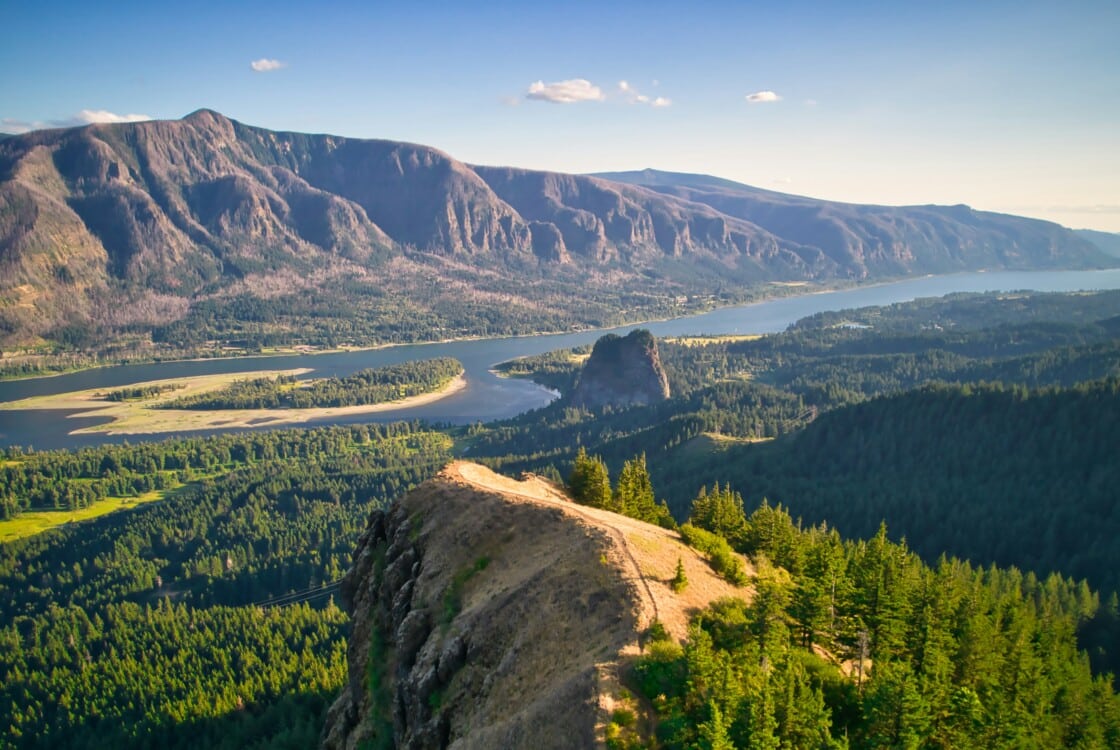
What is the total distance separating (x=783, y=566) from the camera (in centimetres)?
6931

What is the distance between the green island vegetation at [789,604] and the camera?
40.9 meters

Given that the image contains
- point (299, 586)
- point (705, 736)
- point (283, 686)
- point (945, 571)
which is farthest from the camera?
point (299, 586)

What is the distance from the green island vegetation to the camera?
40938 mm

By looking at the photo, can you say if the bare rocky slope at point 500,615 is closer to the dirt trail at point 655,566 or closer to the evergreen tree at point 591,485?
the dirt trail at point 655,566

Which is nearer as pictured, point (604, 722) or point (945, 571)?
point (604, 722)

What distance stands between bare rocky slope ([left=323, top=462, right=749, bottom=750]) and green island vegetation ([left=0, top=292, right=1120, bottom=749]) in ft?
8.46

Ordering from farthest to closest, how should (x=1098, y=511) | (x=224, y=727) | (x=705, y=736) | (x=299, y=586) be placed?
1. (x=299, y=586)
2. (x=1098, y=511)
3. (x=224, y=727)
4. (x=705, y=736)

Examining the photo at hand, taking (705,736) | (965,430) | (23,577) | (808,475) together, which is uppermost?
(705,736)

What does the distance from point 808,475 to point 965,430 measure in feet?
117

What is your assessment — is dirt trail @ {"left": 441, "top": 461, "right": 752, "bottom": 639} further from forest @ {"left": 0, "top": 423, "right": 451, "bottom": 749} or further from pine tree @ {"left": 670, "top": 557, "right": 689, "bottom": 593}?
forest @ {"left": 0, "top": 423, "right": 451, "bottom": 749}

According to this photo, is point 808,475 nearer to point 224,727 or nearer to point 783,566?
point 783,566

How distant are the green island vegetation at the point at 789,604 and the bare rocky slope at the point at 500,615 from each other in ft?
8.46

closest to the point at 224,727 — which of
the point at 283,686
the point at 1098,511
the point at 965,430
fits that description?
the point at 283,686

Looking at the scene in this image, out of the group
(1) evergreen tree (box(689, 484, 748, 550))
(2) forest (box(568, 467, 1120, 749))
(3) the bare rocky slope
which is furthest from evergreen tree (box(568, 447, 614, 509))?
(2) forest (box(568, 467, 1120, 749))
